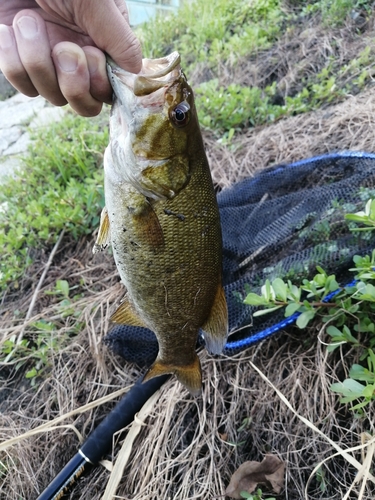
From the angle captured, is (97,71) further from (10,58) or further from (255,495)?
(255,495)

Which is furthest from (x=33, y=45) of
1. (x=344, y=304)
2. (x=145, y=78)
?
(x=344, y=304)

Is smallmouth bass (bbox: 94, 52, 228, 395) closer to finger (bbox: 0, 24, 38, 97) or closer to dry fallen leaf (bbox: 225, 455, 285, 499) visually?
finger (bbox: 0, 24, 38, 97)

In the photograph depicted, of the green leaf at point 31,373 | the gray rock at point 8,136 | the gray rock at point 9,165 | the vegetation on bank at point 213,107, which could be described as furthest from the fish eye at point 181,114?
the gray rock at point 8,136

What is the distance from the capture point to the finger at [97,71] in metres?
1.31

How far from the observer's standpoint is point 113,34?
4.19 feet

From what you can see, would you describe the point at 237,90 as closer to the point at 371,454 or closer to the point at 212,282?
the point at 212,282

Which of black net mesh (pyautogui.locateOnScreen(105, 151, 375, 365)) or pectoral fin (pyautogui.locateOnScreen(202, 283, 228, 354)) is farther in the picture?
black net mesh (pyautogui.locateOnScreen(105, 151, 375, 365))

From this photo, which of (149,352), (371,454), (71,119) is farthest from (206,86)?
(371,454)

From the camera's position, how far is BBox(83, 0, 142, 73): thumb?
4.11 feet

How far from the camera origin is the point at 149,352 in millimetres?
2223

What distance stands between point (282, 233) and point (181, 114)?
1.08 metres

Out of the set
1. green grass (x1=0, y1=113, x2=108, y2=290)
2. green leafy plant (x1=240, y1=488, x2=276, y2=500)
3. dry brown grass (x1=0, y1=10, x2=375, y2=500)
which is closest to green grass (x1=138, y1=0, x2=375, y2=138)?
dry brown grass (x1=0, y1=10, x2=375, y2=500)

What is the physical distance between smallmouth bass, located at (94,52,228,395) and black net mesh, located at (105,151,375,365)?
49 centimetres

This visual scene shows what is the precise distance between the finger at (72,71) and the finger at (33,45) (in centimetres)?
3
